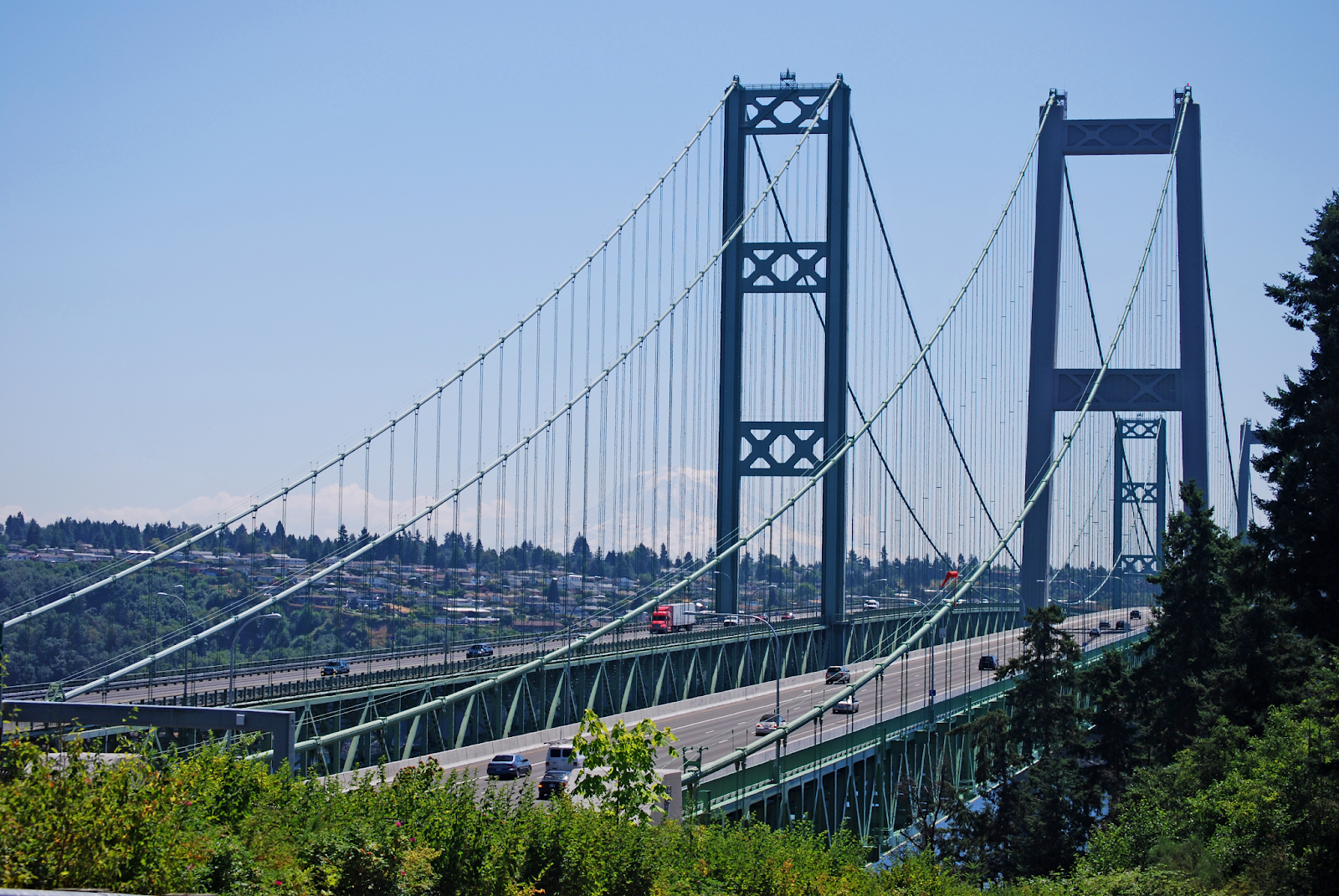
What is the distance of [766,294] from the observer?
57.7 metres

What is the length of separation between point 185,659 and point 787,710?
2111cm

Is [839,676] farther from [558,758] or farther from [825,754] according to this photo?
[558,758]

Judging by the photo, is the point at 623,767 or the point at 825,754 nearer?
the point at 623,767

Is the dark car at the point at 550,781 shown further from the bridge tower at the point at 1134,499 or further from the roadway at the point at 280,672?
the bridge tower at the point at 1134,499

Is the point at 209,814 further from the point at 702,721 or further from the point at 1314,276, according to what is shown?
the point at 702,721

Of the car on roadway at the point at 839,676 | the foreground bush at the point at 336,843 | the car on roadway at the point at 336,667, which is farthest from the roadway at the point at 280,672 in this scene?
the foreground bush at the point at 336,843

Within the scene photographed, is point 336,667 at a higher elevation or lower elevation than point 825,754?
higher

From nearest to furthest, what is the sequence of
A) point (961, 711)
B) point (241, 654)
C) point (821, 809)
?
point (821, 809) < point (961, 711) < point (241, 654)

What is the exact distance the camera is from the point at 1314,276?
29672mm

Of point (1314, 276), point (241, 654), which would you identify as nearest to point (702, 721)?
point (1314, 276)

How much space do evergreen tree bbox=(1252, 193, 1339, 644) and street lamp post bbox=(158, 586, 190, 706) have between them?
24.6 metres

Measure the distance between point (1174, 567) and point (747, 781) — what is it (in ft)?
58.0

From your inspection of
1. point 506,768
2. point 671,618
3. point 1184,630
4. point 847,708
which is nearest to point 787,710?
point 847,708

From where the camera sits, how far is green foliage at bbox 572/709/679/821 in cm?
2003
